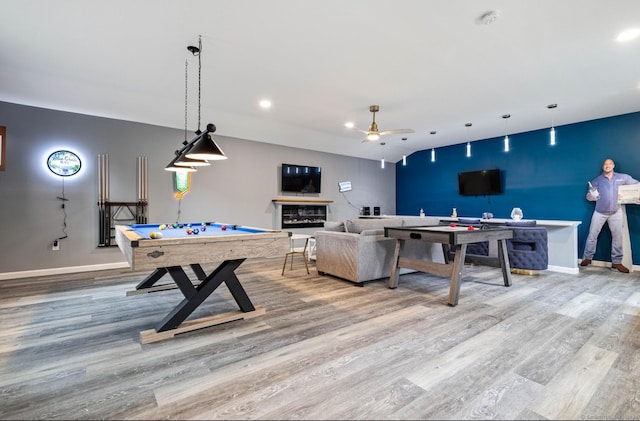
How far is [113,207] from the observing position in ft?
17.1

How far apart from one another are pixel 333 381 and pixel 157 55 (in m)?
3.74

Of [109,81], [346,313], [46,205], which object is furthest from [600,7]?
[46,205]

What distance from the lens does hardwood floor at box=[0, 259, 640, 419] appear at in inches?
65.1

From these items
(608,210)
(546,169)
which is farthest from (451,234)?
(546,169)

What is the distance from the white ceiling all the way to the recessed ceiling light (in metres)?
0.07

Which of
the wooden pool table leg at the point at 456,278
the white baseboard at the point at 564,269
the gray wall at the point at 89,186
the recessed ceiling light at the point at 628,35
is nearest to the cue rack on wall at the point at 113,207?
the gray wall at the point at 89,186

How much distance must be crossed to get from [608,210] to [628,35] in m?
3.53

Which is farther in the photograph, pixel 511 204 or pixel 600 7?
pixel 511 204

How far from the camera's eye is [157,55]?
11.1 feet

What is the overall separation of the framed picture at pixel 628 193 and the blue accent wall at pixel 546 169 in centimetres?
32

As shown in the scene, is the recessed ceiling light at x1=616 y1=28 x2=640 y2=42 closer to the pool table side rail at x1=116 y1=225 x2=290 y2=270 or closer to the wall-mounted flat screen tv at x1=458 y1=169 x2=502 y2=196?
the pool table side rail at x1=116 y1=225 x2=290 y2=270

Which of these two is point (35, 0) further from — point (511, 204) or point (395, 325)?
point (511, 204)

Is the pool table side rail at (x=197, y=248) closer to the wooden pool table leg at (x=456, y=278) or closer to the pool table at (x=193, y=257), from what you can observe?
the pool table at (x=193, y=257)

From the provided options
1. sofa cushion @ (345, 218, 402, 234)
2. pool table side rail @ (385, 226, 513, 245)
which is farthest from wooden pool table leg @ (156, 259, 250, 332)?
pool table side rail @ (385, 226, 513, 245)
